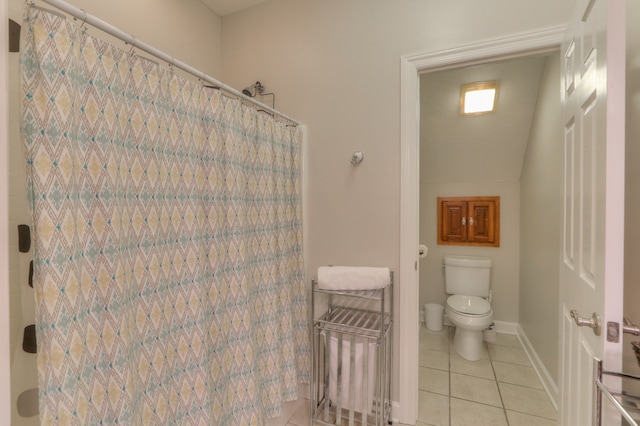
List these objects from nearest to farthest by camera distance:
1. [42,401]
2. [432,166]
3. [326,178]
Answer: [42,401]
[326,178]
[432,166]

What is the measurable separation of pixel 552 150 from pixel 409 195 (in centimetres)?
119

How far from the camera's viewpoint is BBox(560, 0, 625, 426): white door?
2.52 ft

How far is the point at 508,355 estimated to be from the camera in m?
2.56

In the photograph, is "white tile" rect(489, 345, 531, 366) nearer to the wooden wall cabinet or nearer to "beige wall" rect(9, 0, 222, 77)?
the wooden wall cabinet

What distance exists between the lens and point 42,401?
77cm

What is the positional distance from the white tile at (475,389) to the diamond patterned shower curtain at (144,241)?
4.33ft

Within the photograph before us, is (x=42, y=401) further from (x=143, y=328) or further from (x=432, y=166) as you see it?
(x=432, y=166)

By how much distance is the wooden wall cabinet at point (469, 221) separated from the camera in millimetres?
2976

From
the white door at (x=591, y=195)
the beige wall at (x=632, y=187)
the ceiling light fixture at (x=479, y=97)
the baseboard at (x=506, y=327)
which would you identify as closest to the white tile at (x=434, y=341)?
the baseboard at (x=506, y=327)

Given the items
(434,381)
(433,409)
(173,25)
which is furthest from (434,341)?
(173,25)

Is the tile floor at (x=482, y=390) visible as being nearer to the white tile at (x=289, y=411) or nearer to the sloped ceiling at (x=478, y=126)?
the white tile at (x=289, y=411)

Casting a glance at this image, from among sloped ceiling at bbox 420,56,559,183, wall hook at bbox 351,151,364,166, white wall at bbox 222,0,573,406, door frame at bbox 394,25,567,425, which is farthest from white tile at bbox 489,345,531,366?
wall hook at bbox 351,151,364,166

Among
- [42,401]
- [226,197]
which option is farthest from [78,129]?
[42,401]

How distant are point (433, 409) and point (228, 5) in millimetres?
3163
